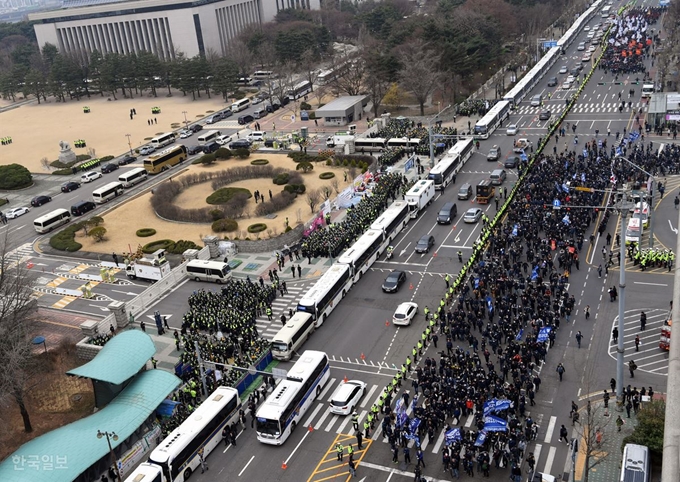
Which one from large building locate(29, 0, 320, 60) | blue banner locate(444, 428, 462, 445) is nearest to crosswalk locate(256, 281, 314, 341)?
blue banner locate(444, 428, 462, 445)

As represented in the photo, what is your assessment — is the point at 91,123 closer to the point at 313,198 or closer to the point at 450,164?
the point at 313,198

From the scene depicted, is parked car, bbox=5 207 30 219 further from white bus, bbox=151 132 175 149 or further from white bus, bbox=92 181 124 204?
white bus, bbox=151 132 175 149

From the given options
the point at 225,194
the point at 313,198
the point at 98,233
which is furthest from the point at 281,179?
the point at 98,233

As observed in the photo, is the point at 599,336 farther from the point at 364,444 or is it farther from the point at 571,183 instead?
the point at 571,183

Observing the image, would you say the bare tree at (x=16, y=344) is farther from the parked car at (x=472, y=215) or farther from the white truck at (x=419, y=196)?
the parked car at (x=472, y=215)

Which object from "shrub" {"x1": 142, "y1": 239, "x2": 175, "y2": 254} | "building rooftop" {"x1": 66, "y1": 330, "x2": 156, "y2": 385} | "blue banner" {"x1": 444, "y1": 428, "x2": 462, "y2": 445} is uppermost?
"building rooftop" {"x1": 66, "y1": 330, "x2": 156, "y2": 385}

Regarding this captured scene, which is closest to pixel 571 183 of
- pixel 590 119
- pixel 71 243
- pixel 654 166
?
pixel 654 166
